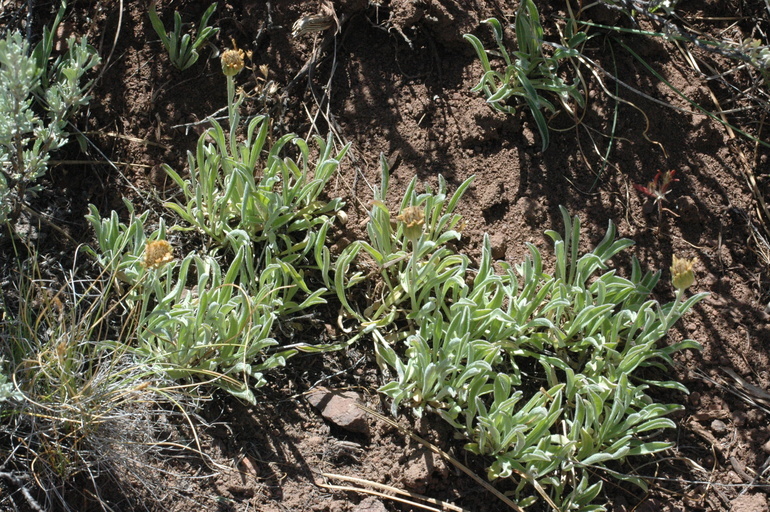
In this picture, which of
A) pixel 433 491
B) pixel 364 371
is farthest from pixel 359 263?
pixel 433 491

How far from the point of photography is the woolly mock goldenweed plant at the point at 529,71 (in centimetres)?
286

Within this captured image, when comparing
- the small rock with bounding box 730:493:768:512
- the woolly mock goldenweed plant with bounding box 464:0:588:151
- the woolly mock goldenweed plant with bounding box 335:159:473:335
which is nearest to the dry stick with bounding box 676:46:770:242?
the woolly mock goldenweed plant with bounding box 464:0:588:151

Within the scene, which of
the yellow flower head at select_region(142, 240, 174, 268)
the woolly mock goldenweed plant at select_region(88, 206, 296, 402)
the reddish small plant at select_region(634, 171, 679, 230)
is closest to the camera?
the yellow flower head at select_region(142, 240, 174, 268)

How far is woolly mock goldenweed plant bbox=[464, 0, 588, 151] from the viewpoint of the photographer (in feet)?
9.38

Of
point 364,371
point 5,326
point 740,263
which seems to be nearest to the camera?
point 5,326

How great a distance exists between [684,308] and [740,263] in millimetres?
614

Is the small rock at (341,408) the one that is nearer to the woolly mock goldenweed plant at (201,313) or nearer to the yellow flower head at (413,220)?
the woolly mock goldenweed plant at (201,313)

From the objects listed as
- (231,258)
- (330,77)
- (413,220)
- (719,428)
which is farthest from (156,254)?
(719,428)

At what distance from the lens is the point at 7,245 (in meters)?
2.70

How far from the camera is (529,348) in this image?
107 inches

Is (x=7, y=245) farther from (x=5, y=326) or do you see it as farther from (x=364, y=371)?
(x=364, y=371)

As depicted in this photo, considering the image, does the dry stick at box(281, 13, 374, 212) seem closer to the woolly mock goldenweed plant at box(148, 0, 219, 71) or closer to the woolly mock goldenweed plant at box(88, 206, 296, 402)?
the woolly mock goldenweed plant at box(148, 0, 219, 71)

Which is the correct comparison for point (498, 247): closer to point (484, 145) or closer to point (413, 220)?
point (484, 145)

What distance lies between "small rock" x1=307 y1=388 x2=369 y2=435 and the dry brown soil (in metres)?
0.05
